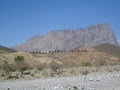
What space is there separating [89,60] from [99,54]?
8618mm

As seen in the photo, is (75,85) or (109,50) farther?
(109,50)

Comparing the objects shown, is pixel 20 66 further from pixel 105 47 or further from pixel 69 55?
pixel 105 47

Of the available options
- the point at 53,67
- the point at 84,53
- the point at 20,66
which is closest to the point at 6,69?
the point at 20,66

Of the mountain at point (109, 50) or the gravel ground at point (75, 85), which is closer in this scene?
the gravel ground at point (75, 85)

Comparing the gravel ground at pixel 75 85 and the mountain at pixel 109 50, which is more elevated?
the mountain at pixel 109 50

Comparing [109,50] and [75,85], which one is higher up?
[109,50]

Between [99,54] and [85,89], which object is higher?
[99,54]

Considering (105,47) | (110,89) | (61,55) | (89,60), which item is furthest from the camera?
(105,47)

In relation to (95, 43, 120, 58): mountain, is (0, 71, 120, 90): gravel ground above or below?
below

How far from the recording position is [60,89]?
44.3 ft

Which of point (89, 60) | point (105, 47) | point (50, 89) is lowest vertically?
point (50, 89)

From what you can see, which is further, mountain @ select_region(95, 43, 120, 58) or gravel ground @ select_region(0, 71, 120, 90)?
mountain @ select_region(95, 43, 120, 58)

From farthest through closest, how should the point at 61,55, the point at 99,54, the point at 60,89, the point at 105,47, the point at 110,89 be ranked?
the point at 105,47 < the point at 61,55 < the point at 99,54 < the point at 60,89 < the point at 110,89

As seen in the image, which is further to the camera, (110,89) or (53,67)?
(53,67)
